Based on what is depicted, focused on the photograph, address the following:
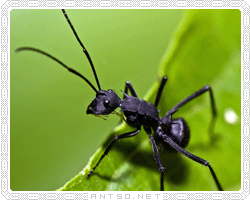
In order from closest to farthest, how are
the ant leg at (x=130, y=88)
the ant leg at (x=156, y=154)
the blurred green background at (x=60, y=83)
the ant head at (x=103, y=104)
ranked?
the blurred green background at (x=60, y=83) < the ant leg at (x=156, y=154) < the ant head at (x=103, y=104) < the ant leg at (x=130, y=88)

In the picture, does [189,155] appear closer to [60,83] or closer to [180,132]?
[180,132]

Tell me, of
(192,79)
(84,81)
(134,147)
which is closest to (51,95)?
(84,81)

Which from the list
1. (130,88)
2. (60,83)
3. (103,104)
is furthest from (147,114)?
(60,83)

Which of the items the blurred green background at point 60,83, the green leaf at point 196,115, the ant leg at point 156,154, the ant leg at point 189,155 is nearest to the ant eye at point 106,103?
the blurred green background at point 60,83

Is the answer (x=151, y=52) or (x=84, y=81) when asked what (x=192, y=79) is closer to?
(x=151, y=52)

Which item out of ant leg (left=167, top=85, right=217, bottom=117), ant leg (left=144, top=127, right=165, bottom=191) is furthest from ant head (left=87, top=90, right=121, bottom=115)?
ant leg (left=167, top=85, right=217, bottom=117)

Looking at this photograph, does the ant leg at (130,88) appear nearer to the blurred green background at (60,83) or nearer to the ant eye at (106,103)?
the blurred green background at (60,83)
